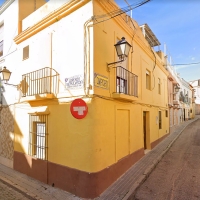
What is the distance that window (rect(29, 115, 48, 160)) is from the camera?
5477mm

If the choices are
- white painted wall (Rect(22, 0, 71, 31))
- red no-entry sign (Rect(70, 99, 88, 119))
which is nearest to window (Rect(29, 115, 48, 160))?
red no-entry sign (Rect(70, 99, 88, 119))

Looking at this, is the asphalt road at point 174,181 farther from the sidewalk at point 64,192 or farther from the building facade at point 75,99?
the building facade at point 75,99

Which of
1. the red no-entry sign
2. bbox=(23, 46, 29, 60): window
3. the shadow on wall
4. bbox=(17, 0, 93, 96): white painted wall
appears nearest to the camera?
the red no-entry sign

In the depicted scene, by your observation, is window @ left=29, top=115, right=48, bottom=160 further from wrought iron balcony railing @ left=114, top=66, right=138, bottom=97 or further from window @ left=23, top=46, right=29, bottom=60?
wrought iron balcony railing @ left=114, top=66, right=138, bottom=97

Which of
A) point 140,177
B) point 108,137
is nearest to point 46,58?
point 108,137

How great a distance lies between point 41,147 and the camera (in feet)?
18.4

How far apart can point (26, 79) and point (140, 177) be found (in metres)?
5.74

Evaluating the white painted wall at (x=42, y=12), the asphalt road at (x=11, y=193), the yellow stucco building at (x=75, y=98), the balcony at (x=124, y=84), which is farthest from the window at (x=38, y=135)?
the white painted wall at (x=42, y=12)

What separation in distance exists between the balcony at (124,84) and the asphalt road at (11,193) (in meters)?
4.14

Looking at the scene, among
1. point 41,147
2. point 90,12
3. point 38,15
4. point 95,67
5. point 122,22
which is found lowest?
point 41,147

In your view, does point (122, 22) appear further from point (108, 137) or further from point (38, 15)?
point (108, 137)

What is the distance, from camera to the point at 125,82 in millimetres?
5996

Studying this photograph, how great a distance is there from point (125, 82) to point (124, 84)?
3.6 inches

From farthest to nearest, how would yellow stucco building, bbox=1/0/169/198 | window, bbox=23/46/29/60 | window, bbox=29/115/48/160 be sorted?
window, bbox=23/46/29/60 < window, bbox=29/115/48/160 < yellow stucco building, bbox=1/0/169/198
